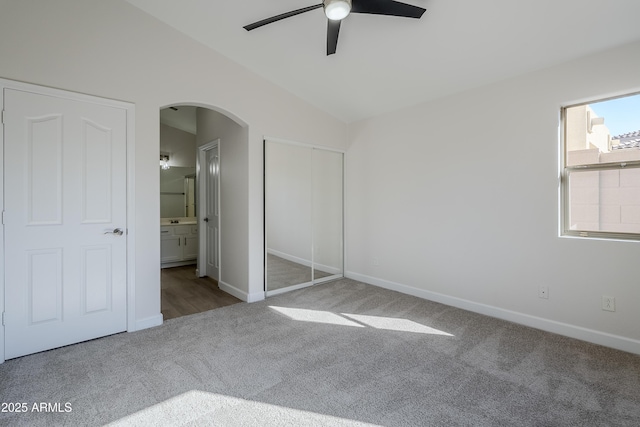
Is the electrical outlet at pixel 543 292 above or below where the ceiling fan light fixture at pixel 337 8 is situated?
below

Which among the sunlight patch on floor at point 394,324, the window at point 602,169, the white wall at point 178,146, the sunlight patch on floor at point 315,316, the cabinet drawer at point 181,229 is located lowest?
the sunlight patch on floor at point 394,324

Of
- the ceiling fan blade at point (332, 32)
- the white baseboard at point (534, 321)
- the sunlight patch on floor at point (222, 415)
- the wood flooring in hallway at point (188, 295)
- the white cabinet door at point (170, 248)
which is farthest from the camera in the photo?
the white cabinet door at point (170, 248)

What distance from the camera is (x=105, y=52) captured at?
2807 millimetres

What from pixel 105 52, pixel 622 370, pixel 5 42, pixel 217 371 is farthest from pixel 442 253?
pixel 5 42

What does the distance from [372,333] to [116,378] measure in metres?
2.07

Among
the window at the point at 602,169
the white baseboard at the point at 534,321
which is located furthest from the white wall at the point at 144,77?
the window at the point at 602,169

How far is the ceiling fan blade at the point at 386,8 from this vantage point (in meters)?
2.09

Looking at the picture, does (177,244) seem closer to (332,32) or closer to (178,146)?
(178,146)

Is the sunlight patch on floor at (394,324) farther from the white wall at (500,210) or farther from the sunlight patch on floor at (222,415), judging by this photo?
the sunlight patch on floor at (222,415)

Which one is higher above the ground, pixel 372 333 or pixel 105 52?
pixel 105 52

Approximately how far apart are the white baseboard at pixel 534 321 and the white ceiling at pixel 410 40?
244 cm

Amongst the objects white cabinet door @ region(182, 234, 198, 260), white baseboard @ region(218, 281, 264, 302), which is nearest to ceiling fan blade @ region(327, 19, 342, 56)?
white baseboard @ region(218, 281, 264, 302)

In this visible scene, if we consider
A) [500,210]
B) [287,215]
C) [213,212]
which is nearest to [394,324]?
[500,210]

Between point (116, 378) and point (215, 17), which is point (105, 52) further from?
point (116, 378)
